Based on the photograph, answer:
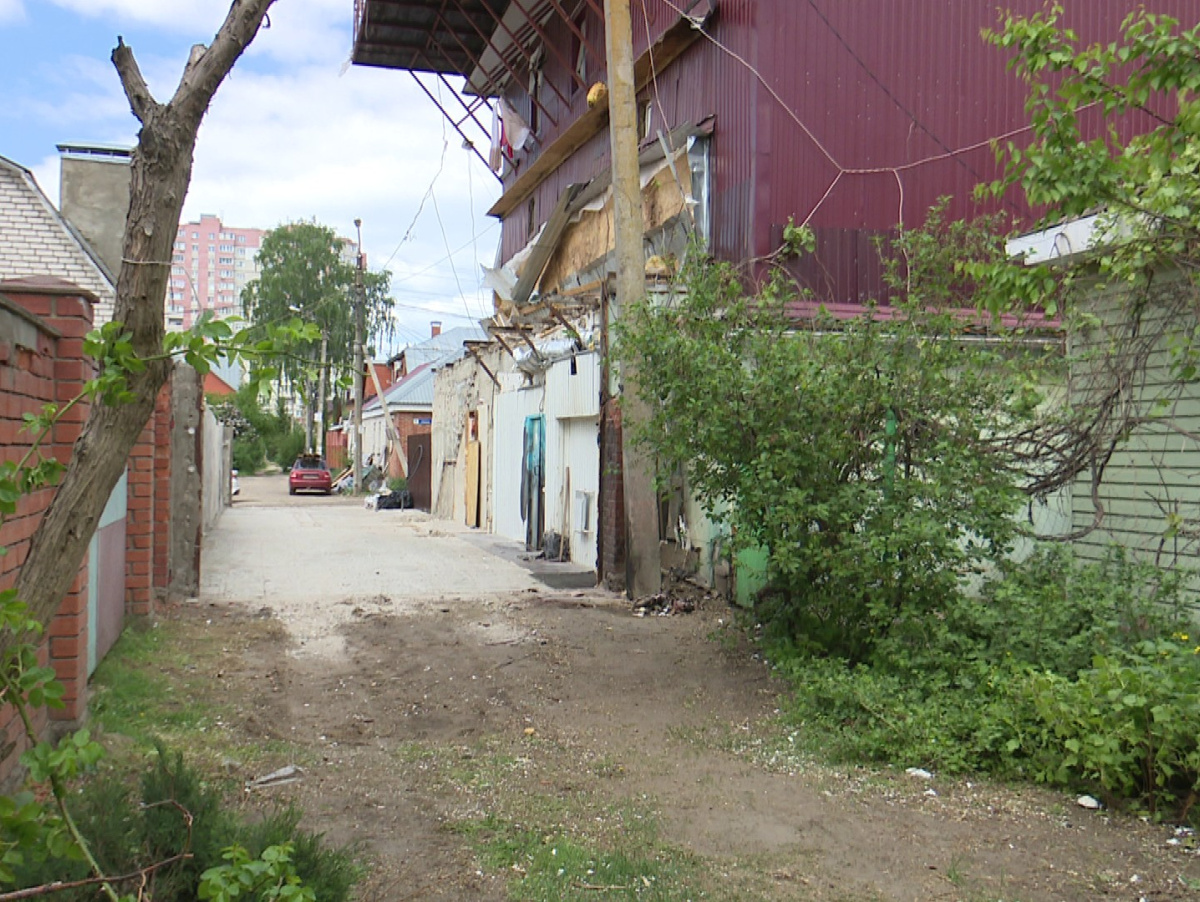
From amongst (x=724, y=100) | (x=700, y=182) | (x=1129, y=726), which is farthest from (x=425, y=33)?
(x=1129, y=726)

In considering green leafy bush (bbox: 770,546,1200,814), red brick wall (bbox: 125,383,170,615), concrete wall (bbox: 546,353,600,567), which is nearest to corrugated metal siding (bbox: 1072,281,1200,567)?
green leafy bush (bbox: 770,546,1200,814)

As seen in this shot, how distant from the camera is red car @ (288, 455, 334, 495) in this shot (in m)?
38.4

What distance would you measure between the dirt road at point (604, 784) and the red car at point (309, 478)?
29.0m

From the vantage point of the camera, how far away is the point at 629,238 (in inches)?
403

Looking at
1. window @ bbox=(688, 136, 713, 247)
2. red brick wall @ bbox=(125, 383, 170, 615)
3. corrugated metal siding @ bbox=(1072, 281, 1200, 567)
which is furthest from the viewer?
window @ bbox=(688, 136, 713, 247)

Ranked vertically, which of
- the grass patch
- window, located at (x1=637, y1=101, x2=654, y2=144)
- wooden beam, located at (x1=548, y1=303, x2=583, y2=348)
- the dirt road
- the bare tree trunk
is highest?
window, located at (x1=637, y1=101, x2=654, y2=144)

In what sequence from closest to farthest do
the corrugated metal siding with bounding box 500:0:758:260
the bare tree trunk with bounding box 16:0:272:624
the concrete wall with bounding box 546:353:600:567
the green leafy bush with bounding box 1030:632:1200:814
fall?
the bare tree trunk with bounding box 16:0:272:624 < the green leafy bush with bounding box 1030:632:1200:814 < the corrugated metal siding with bounding box 500:0:758:260 < the concrete wall with bounding box 546:353:600:567

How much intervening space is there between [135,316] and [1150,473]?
773cm

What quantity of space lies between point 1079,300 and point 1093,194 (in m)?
2.84

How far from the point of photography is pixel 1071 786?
5152 millimetres

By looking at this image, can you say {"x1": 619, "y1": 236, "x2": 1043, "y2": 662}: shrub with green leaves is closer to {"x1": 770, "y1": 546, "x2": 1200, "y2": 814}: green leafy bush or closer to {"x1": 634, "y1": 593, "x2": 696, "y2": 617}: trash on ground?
{"x1": 770, "y1": 546, "x2": 1200, "y2": 814}: green leafy bush

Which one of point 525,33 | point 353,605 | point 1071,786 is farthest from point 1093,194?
point 525,33

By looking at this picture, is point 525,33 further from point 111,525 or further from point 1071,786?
point 1071,786

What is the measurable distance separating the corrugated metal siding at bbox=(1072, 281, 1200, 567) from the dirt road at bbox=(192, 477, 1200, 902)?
3061 millimetres
